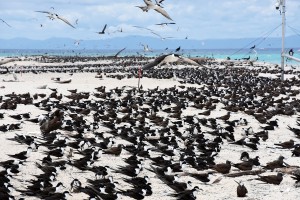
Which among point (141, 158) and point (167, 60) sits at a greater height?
point (167, 60)

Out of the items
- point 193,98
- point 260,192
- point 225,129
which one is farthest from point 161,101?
point 260,192

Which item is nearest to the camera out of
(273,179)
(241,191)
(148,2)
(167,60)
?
(241,191)

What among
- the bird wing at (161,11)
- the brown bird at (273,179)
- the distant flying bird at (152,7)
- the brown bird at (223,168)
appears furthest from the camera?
the brown bird at (223,168)

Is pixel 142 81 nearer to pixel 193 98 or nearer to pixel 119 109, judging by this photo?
pixel 193 98

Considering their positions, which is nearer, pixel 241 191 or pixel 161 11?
pixel 241 191

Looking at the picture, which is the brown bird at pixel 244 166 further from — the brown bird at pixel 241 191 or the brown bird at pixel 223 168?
the brown bird at pixel 241 191

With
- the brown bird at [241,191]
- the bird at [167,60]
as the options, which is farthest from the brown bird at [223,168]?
the bird at [167,60]

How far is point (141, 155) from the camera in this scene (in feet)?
39.0

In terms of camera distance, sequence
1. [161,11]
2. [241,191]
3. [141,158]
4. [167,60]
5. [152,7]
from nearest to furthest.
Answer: [241,191], [167,60], [161,11], [152,7], [141,158]

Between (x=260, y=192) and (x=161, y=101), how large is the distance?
1417 centimetres

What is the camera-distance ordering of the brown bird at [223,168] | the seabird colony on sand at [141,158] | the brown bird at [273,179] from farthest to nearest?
the brown bird at [223,168]
the brown bird at [273,179]
the seabird colony on sand at [141,158]

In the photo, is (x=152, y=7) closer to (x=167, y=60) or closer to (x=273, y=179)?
(x=167, y=60)

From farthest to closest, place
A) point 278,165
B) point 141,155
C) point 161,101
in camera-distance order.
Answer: point 161,101, point 141,155, point 278,165

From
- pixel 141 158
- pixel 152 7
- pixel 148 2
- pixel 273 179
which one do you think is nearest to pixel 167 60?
pixel 152 7
